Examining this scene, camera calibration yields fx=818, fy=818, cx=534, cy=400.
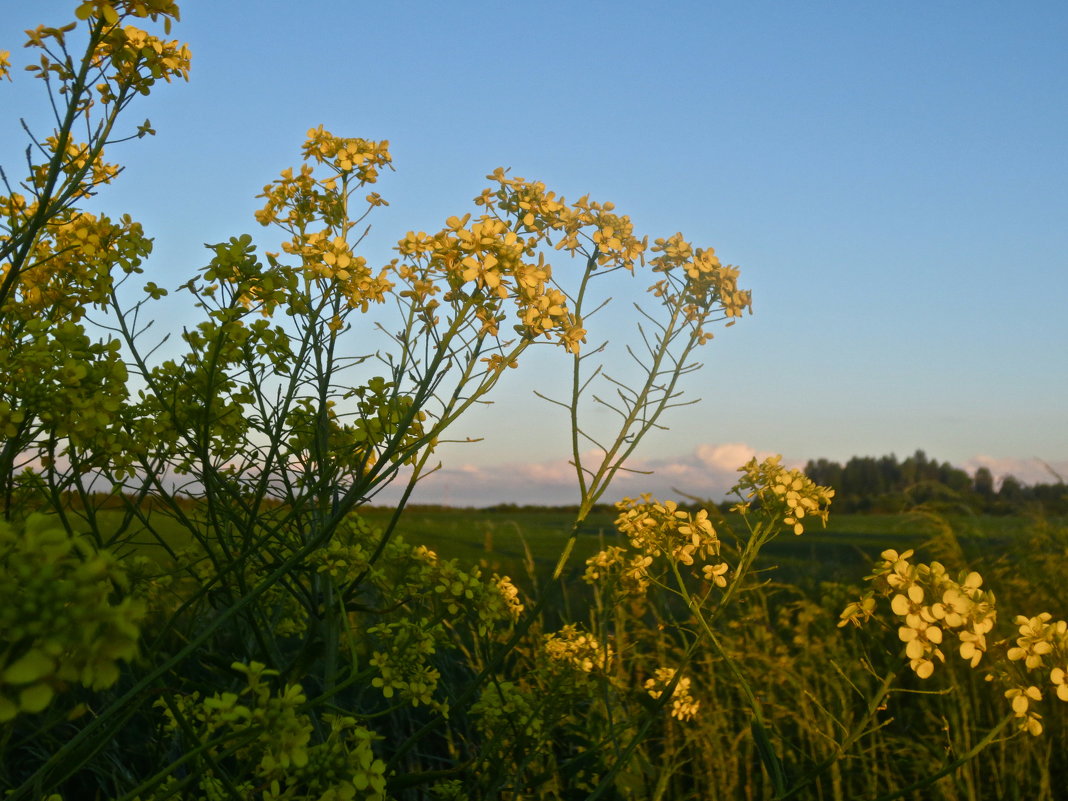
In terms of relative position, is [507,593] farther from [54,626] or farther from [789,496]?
[54,626]

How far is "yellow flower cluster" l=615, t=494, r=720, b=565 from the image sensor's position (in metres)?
2.46

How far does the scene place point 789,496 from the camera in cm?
234

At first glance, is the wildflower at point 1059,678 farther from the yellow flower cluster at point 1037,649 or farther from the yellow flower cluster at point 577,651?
the yellow flower cluster at point 577,651

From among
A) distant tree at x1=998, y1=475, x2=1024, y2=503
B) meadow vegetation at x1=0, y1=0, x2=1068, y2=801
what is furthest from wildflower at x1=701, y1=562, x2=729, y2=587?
distant tree at x1=998, y1=475, x2=1024, y2=503

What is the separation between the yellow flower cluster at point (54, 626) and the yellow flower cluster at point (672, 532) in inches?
72.9

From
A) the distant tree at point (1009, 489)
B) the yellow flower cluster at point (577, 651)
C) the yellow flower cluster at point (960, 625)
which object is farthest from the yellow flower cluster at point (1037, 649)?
the distant tree at point (1009, 489)

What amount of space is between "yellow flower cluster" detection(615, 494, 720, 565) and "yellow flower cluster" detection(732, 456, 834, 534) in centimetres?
16

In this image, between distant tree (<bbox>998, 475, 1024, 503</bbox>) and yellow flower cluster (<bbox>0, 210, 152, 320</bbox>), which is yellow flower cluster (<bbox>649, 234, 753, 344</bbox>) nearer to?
yellow flower cluster (<bbox>0, 210, 152, 320</bbox>)

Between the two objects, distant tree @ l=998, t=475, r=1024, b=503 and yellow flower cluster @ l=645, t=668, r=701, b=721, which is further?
distant tree @ l=998, t=475, r=1024, b=503

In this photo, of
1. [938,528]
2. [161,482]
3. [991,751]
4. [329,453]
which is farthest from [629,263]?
[938,528]

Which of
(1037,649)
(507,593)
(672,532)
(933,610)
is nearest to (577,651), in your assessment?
(507,593)

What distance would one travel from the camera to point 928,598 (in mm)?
1790

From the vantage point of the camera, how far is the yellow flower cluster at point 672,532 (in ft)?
Result: 8.08

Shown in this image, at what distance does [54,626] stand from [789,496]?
1.95 metres
